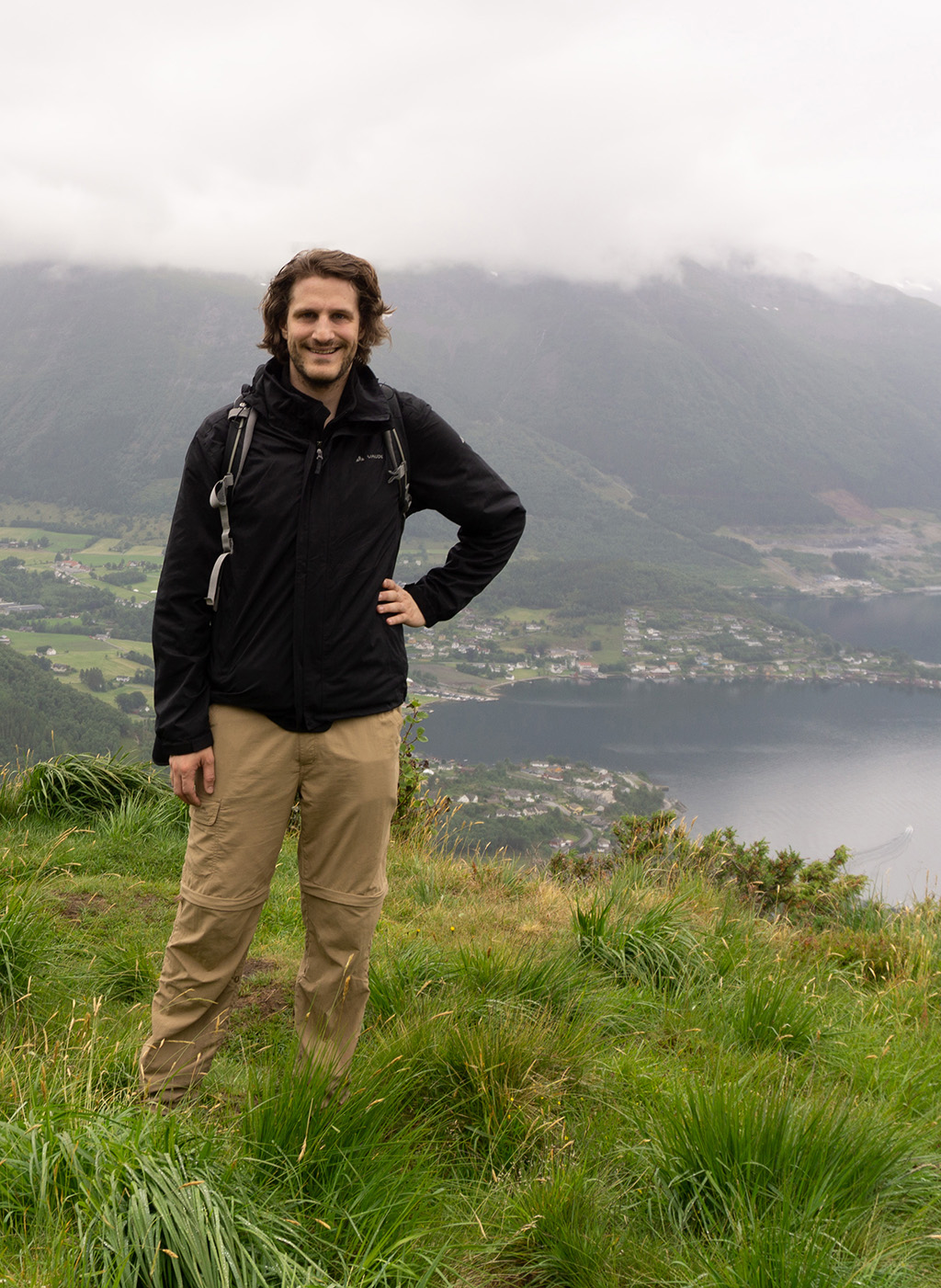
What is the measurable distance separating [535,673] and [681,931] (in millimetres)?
76297

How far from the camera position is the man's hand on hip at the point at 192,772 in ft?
7.77

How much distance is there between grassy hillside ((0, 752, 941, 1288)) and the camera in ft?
5.47

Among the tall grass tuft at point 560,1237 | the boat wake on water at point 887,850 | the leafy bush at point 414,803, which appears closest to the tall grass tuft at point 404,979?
the tall grass tuft at point 560,1237

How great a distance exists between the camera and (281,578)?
236cm

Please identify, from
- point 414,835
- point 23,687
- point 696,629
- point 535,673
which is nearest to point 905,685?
point 696,629

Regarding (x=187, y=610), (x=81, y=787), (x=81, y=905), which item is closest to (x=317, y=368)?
(x=187, y=610)

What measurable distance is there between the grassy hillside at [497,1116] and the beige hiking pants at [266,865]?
177 millimetres

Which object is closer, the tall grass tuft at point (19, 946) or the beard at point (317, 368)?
the beard at point (317, 368)

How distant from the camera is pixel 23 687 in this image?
34.2m

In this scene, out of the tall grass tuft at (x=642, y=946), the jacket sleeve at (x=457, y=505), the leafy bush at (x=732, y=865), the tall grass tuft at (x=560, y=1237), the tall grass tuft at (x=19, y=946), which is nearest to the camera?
the tall grass tuft at (x=560, y=1237)

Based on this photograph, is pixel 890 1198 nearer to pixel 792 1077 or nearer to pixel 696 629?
pixel 792 1077

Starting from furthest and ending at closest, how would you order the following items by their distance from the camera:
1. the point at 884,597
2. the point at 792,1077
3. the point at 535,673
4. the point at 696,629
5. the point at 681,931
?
the point at 884,597
the point at 696,629
the point at 535,673
the point at 681,931
the point at 792,1077

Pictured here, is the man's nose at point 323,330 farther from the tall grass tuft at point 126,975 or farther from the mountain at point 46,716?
the mountain at point 46,716

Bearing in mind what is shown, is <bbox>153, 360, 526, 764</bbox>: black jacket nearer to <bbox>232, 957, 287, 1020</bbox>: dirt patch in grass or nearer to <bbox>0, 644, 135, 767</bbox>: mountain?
<bbox>232, 957, 287, 1020</bbox>: dirt patch in grass
